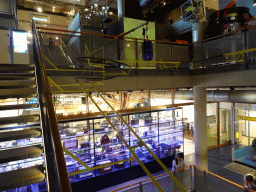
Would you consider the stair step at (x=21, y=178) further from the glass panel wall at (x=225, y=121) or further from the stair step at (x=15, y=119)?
the glass panel wall at (x=225, y=121)

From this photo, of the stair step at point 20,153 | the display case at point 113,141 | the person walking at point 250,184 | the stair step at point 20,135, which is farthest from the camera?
the display case at point 113,141

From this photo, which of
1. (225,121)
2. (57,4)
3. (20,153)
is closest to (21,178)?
(20,153)

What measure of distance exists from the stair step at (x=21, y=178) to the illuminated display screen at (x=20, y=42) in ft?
19.8

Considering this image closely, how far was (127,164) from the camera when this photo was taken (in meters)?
7.85

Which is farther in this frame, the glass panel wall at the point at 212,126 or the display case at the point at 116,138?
the glass panel wall at the point at 212,126

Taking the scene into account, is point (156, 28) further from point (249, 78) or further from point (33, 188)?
point (33, 188)

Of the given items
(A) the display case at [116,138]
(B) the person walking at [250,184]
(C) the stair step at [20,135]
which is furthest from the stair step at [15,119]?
(B) the person walking at [250,184]

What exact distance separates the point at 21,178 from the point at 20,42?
6.39 meters

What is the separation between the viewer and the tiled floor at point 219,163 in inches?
299

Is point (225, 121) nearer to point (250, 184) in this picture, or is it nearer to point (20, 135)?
point (250, 184)

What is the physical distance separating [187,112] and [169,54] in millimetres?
8309

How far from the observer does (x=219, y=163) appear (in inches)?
362

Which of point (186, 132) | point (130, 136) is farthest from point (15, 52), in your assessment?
point (186, 132)

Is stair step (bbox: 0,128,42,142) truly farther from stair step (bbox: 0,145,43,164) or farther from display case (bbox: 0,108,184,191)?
display case (bbox: 0,108,184,191)
